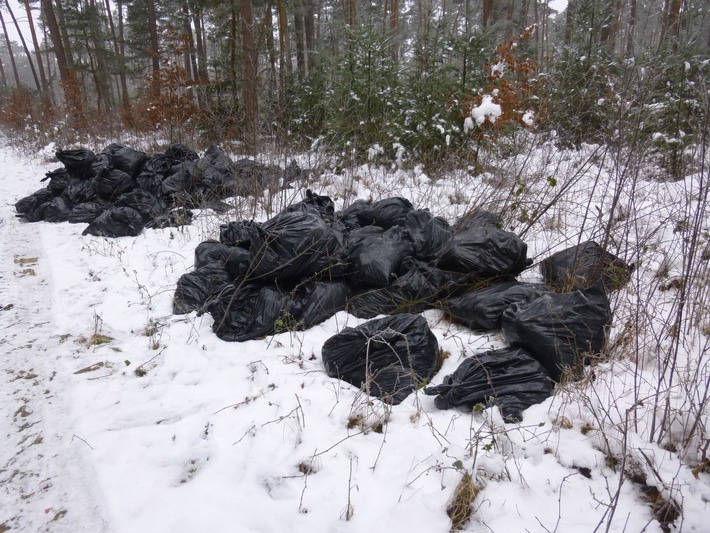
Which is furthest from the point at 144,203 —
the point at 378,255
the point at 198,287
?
the point at 378,255

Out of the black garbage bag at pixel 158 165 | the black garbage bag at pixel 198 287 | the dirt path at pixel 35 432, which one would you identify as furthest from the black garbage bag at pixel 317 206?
the black garbage bag at pixel 158 165

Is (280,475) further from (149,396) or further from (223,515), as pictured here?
(149,396)

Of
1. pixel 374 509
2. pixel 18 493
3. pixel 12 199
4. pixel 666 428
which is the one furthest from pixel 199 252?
pixel 12 199

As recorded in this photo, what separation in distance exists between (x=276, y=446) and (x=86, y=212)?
15.5 feet

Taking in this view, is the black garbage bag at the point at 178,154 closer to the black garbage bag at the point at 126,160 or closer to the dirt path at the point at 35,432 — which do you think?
the black garbage bag at the point at 126,160

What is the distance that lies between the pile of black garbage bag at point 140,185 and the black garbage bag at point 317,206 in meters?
1.13

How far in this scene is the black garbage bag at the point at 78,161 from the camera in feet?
17.5

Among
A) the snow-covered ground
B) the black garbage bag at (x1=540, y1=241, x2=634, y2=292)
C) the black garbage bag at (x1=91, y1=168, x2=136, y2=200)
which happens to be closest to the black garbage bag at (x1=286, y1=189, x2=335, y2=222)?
the snow-covered ground

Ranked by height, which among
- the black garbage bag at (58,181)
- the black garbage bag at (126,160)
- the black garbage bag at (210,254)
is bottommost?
the black garbage bag at (210,254)

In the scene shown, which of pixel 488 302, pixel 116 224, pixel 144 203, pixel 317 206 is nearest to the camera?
pixel 488 302

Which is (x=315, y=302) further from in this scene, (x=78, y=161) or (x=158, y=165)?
(x=78, y=161)

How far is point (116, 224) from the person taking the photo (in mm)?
4645

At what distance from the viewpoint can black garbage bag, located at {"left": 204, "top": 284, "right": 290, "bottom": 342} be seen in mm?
2768

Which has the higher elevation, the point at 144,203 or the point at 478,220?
the point at 478,220
